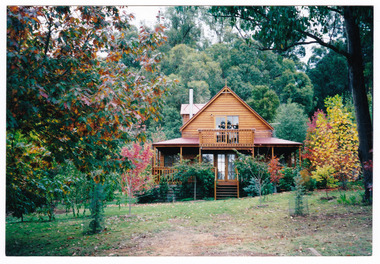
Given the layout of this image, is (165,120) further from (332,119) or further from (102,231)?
(102,231)

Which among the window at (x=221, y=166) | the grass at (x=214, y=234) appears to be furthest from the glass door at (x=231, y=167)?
the grass at (x=214, y=234)

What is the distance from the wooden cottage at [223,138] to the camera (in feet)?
40.8

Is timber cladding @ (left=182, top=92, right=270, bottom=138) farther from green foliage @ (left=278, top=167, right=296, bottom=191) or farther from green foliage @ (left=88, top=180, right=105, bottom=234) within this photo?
green foliage @ (left=88, top=180, right=105, bottom=234)

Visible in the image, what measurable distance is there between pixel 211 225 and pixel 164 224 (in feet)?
3.72

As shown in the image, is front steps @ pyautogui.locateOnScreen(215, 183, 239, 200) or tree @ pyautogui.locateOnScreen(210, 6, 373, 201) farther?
front steps @ pyautogui.locateOnScreen(215, 183, 239, 200)

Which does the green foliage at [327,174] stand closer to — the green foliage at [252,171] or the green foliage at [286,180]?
the green foliage at [252,171]

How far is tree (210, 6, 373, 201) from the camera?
5.63m

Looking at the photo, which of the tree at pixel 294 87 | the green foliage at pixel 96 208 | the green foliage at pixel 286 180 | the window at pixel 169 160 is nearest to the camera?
the green foliage at pixel 96 208

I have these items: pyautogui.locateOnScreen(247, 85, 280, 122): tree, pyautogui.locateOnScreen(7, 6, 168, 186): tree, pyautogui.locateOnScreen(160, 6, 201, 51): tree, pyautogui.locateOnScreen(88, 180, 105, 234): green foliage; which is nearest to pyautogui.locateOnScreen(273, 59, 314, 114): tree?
pyautogui.locateOnScreen(247, 85, 280, 122): tree

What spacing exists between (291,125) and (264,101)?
283 cm

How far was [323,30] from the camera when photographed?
6.25m

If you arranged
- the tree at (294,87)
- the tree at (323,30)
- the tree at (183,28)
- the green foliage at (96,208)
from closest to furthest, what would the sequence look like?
the green foliage at (96,208) < the tree at (323,30) < the tree at (183,28) < the tree at (294,87)

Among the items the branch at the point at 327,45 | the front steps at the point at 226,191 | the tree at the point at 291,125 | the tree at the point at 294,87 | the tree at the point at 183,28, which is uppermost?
the tree at the point at 183,28

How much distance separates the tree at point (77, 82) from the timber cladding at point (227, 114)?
8979 millimetres
